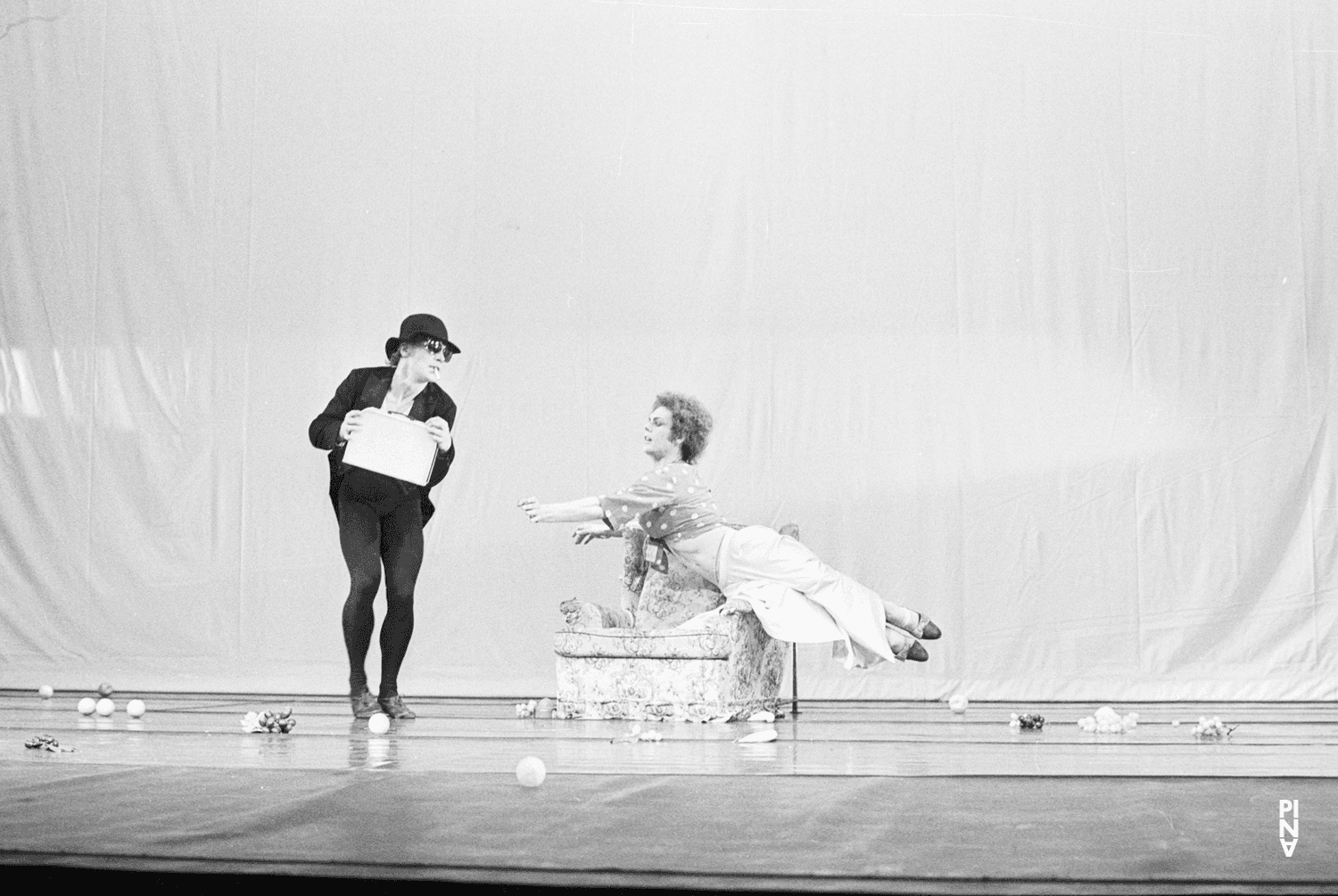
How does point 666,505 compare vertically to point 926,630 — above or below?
above

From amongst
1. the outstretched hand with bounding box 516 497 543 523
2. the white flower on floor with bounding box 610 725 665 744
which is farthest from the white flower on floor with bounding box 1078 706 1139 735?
the outstretched hand with bounding box 516 497 543 523

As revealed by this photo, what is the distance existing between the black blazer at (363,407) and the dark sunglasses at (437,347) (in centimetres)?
12

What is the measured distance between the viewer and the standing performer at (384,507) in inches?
164

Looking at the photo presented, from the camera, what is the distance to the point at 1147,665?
19.3 feet

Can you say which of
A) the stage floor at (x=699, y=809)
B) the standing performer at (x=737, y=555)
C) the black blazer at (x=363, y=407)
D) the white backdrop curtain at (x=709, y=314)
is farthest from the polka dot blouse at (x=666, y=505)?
the white backdrop curtain at (x=709, y=314)

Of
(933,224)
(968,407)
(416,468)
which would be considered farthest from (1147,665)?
(416,468)

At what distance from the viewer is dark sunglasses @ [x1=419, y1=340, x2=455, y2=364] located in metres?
4.23

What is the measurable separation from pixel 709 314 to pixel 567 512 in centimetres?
197

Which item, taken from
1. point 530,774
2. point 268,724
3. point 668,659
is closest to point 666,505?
point 668,659

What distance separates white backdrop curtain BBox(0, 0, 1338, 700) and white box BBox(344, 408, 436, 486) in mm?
2044

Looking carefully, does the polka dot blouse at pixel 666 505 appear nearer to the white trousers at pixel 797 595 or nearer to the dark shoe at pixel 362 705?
the white trousers at pixel 797 595

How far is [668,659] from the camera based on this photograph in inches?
174

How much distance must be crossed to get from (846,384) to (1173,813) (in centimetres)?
422

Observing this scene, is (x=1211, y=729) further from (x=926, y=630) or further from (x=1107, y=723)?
(x=926, y=630)
